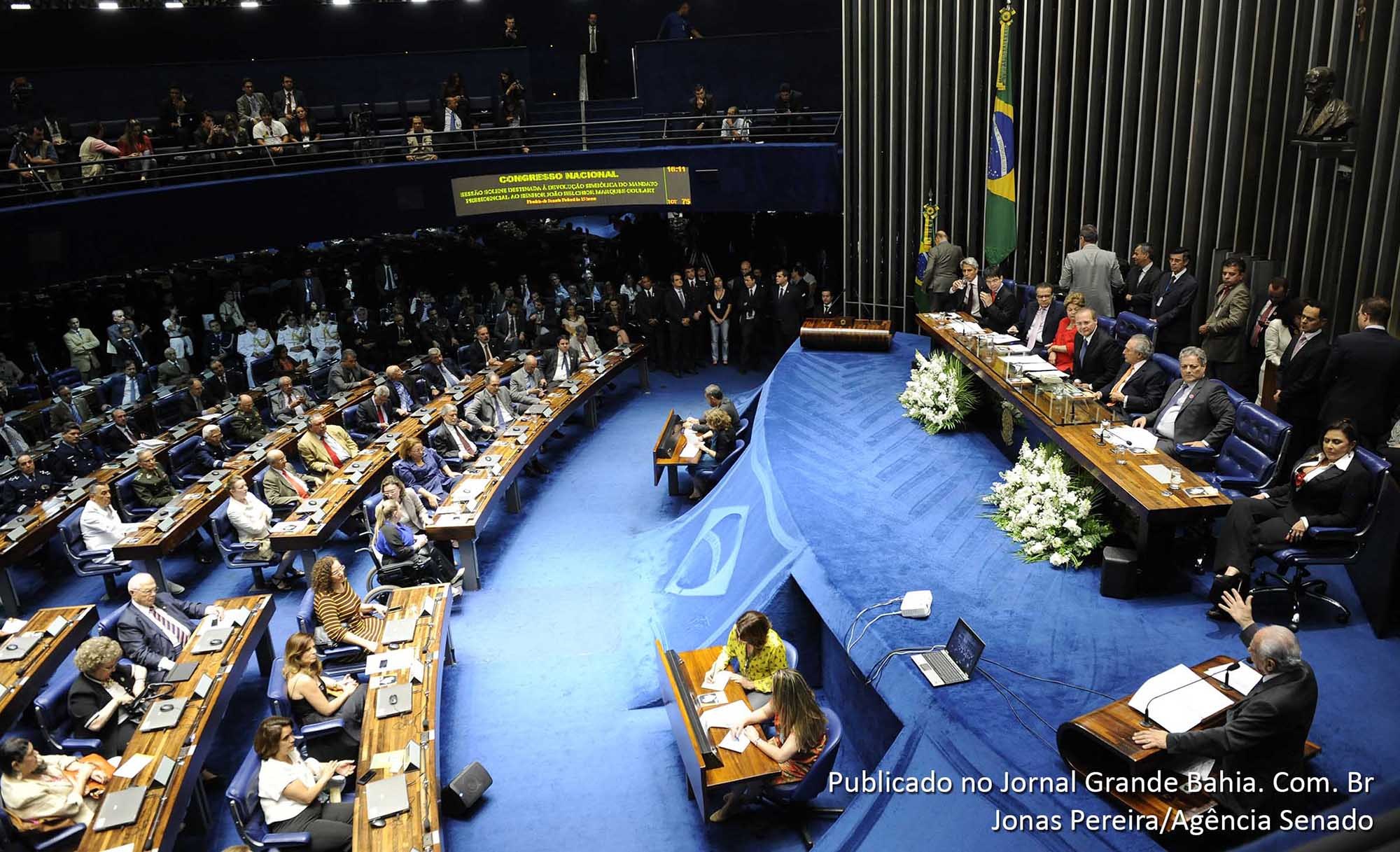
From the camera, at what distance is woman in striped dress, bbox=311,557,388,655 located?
699 centimetres

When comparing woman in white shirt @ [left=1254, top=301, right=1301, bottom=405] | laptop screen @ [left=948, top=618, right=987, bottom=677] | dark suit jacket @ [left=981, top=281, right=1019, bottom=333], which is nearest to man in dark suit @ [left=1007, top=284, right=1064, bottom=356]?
dark suit jacket @ [left=981, top=281, right=1019, bottom=333]

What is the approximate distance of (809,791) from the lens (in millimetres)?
5367

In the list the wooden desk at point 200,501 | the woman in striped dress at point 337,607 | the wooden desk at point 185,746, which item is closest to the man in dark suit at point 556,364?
the wooden desk at point 200,501

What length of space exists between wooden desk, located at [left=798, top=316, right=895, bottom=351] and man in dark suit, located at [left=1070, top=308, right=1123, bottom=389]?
377cm

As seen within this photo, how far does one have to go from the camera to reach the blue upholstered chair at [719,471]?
1037 cm

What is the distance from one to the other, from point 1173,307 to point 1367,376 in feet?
7.98

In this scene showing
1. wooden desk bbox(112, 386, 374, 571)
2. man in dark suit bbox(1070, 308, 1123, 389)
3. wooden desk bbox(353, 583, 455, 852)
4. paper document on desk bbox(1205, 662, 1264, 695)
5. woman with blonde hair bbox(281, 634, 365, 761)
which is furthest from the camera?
wooden desk bbox(112, 386, 374, 571)

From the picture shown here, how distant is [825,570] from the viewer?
666 cm

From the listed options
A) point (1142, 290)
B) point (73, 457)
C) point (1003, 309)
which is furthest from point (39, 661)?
point (1142, 290)

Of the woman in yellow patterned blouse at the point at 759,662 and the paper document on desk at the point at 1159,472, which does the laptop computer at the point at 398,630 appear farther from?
the paper document on desk at the point at 1159,472

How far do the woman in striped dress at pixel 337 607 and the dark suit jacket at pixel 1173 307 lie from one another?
7211mm

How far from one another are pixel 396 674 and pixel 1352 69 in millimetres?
8392

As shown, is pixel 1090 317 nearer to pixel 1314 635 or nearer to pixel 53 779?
pixel 1314 635

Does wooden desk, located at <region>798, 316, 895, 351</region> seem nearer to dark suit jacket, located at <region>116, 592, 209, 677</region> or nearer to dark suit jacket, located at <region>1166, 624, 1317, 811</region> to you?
dark suit jacket, located at <region>116, 592, 209, 677</region>
